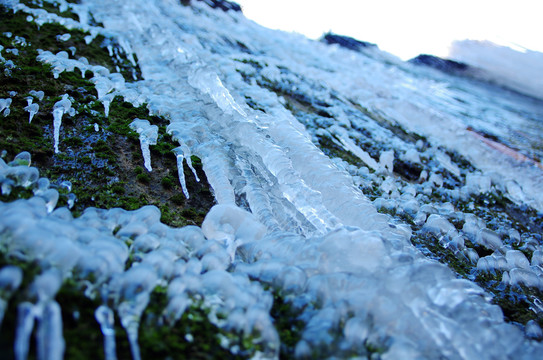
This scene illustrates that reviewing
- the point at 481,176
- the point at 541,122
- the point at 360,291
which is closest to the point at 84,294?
the point at 360,291

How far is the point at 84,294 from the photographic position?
1.34m

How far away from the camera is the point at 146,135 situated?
2938 mm

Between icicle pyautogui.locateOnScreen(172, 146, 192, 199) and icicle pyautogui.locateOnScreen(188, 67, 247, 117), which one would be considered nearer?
icicle pyautogui.locateOnScreen(172, 146, 192, 199)

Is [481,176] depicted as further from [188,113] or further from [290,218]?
[188,113]

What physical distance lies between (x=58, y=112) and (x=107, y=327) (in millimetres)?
2115

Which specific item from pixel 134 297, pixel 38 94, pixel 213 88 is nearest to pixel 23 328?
pixel 134 297

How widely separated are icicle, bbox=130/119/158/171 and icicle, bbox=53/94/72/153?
514 mm

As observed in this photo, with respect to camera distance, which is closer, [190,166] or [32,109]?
[32,109]

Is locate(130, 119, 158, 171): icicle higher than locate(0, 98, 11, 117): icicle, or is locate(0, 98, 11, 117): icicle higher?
locate(0, 98, 11, 117): icicle

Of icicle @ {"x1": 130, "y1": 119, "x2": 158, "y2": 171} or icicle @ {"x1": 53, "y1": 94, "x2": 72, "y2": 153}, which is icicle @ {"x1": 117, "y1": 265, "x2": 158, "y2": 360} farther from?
icicle @ {"x1": 53, "y1": 94, "x2": 72, "y2": 153}

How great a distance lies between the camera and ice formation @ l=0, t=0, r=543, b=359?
1.39 metres

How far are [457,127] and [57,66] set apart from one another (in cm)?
711

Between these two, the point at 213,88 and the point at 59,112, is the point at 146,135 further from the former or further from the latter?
the point at 213,88

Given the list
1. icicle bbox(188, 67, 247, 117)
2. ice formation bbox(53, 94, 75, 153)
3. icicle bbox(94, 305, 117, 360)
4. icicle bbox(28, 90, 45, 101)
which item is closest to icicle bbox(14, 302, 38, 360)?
icicle bbox(94, 305, 117, 360)
